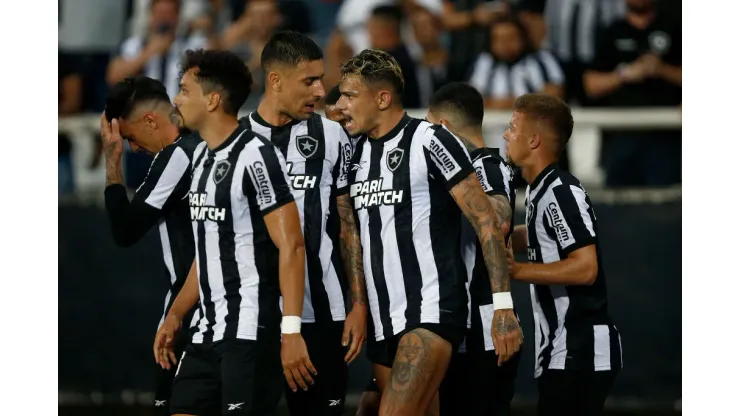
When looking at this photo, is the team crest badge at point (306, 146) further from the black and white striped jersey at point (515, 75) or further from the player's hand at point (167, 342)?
the black and white striped jersey at point (515, 75)

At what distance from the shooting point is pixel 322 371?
600cm

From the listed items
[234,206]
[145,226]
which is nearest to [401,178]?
[234,206]

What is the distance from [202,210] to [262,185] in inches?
12.1

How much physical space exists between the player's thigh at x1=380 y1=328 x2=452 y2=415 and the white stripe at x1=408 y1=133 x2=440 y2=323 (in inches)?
6.6

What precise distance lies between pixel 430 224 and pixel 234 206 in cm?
88

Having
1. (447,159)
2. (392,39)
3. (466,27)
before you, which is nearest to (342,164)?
(447,159)

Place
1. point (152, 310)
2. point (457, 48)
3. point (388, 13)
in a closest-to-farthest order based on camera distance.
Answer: point (152, 310), point (388, 13), point (457, 48)

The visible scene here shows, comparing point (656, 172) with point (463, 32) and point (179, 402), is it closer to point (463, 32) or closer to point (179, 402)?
point (463, 32)

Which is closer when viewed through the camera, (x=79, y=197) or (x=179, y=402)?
(x=179, y=402)

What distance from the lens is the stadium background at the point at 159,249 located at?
30.7 ft

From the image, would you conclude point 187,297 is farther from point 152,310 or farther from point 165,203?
point 152,310

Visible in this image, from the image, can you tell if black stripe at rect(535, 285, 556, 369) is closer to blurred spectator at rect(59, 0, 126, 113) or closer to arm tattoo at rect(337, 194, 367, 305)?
arm tattoo at rect(337, 194, 367, 305)

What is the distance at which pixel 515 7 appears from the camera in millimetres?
10484
